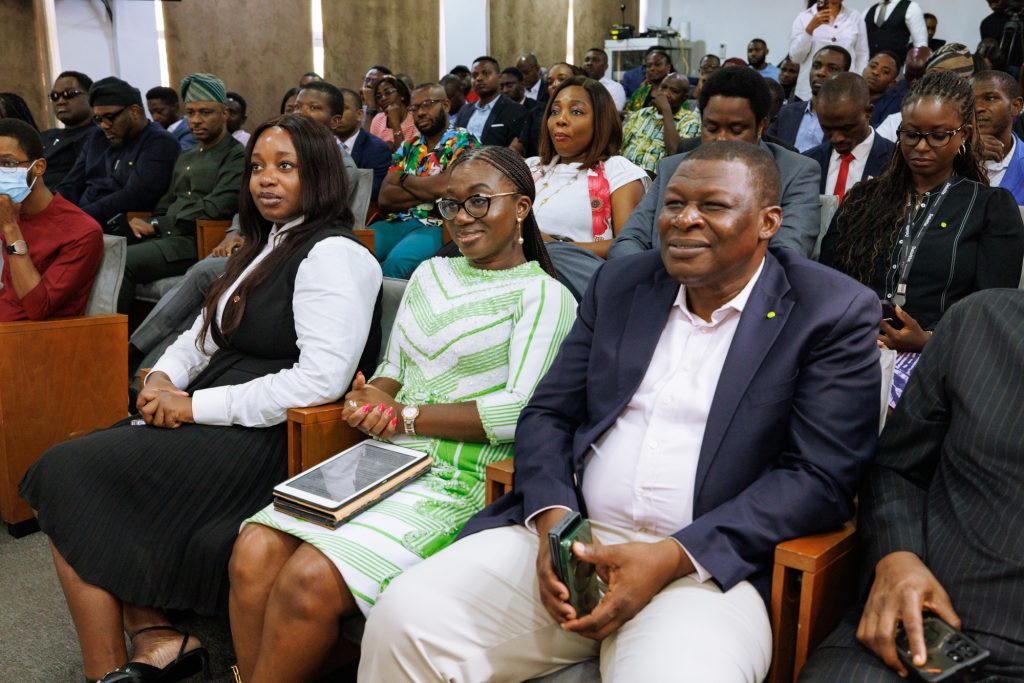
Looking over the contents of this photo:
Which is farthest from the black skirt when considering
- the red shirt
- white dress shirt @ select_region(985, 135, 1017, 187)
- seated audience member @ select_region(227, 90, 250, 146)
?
seated audience member @ select_region(227, 90, 250, 146)

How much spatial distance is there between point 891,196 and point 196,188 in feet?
11.2

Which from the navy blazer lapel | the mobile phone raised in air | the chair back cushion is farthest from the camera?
the chair back cushion

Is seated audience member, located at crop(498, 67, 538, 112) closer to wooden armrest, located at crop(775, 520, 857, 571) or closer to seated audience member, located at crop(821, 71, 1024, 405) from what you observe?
seated audience member, located at crop(821, 71, 1024, 405)

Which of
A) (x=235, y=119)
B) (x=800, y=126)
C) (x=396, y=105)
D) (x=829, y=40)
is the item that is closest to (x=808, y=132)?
(x=800, y=126)

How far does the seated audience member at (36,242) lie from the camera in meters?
2.85

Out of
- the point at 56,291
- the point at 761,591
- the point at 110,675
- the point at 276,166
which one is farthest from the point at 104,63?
the point at 761,591

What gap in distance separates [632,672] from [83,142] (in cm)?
523

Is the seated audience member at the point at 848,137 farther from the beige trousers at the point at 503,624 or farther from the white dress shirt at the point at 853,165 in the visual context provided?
the beige trousers at the point at 503,624

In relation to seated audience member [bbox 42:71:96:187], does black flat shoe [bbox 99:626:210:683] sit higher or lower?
lower

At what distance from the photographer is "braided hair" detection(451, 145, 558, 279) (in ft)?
6.86

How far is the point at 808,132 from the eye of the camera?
A: 507 centimetres

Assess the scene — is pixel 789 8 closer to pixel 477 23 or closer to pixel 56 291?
pixel 477 23

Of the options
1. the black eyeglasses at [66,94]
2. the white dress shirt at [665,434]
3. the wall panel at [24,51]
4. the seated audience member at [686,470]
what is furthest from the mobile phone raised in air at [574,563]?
the wall panel at [24,51]

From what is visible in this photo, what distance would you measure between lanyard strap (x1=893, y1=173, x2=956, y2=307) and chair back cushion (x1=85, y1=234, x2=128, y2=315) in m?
2.54
